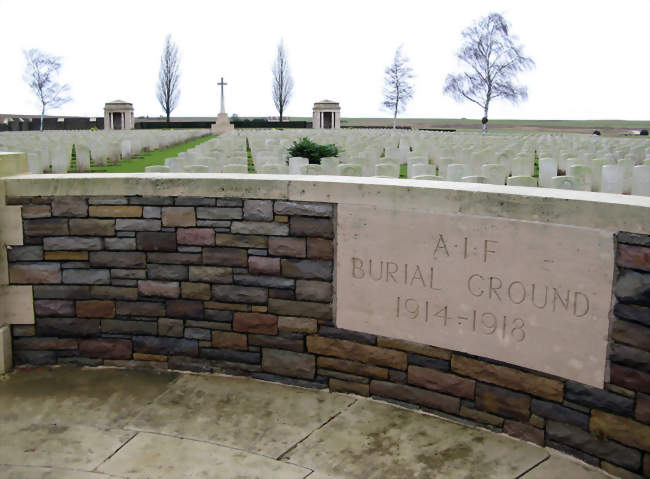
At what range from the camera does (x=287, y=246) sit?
12.2ft

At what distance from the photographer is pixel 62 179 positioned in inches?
156

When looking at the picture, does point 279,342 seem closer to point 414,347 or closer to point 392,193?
point 414,347

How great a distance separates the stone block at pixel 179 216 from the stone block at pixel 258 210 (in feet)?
1.09

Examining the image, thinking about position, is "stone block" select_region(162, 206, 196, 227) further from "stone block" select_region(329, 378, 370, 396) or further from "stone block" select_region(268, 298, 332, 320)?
"stone block" select_region(329, 378, 370, 396)

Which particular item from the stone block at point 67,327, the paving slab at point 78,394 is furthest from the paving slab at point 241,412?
the stone block at point 67,327

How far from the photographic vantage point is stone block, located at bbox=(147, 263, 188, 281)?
3.95 metres

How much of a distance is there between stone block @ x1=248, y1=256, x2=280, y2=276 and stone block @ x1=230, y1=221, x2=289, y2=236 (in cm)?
15

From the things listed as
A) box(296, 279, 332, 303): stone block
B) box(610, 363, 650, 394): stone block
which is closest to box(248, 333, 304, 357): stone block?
box(296, 279, 332, 303): stone block

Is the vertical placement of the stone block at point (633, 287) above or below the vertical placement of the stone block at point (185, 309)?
above

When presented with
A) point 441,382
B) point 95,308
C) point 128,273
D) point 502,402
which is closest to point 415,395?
point 441,382

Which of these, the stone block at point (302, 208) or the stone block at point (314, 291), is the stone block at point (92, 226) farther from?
the stone block at point (314, 291)

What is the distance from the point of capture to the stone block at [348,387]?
144 inches

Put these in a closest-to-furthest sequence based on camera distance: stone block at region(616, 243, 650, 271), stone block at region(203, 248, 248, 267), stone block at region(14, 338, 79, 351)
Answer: stone block at region(616, 243, 650, 271) → stone block at region(203, 248, 248, 267) → stone block at region(14, 338, 79, 351)

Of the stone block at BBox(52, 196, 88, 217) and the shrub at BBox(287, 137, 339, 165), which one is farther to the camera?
the shrub at BBox(287, 137, 339, 165)
